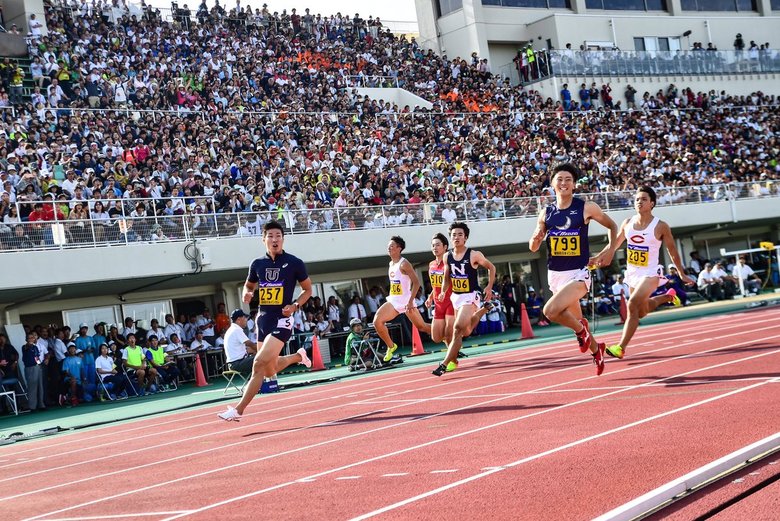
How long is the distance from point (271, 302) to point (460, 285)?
446 cm

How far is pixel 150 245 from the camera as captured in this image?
23.4 metres

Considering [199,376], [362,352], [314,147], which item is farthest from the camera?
[314,147]

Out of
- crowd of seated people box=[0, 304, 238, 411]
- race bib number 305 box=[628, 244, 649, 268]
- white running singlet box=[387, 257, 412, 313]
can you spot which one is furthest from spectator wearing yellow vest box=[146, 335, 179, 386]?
race bib number 305 box=[628, 244, 649, 268]

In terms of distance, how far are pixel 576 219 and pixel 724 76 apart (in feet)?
144

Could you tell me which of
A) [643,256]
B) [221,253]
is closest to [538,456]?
[643,256]

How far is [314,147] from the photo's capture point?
102 feet

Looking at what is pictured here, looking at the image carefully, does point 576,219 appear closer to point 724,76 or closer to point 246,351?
point 246,351

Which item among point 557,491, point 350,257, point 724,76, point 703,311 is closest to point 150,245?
point 350,257

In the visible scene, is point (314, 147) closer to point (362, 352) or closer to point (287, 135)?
point (287, 135)

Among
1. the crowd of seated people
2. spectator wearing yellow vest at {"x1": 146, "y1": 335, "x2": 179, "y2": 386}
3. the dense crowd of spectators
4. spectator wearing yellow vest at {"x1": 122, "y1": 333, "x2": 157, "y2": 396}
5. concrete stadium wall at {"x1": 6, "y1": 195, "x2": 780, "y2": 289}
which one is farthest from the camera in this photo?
the dense crowd of spectators

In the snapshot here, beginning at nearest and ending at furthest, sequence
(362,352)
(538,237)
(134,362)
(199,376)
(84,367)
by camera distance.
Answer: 1. (538,237)
2. (362,352)
3. (84,367)
4. (134,362)
5. (199,376)

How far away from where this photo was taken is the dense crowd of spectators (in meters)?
24.6

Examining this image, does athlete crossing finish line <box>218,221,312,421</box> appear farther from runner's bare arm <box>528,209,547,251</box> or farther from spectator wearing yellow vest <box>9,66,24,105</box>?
spectator wearing yellow vest <box>9,66,24,105</box>

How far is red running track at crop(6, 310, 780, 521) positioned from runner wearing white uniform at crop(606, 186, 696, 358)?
68 cm
